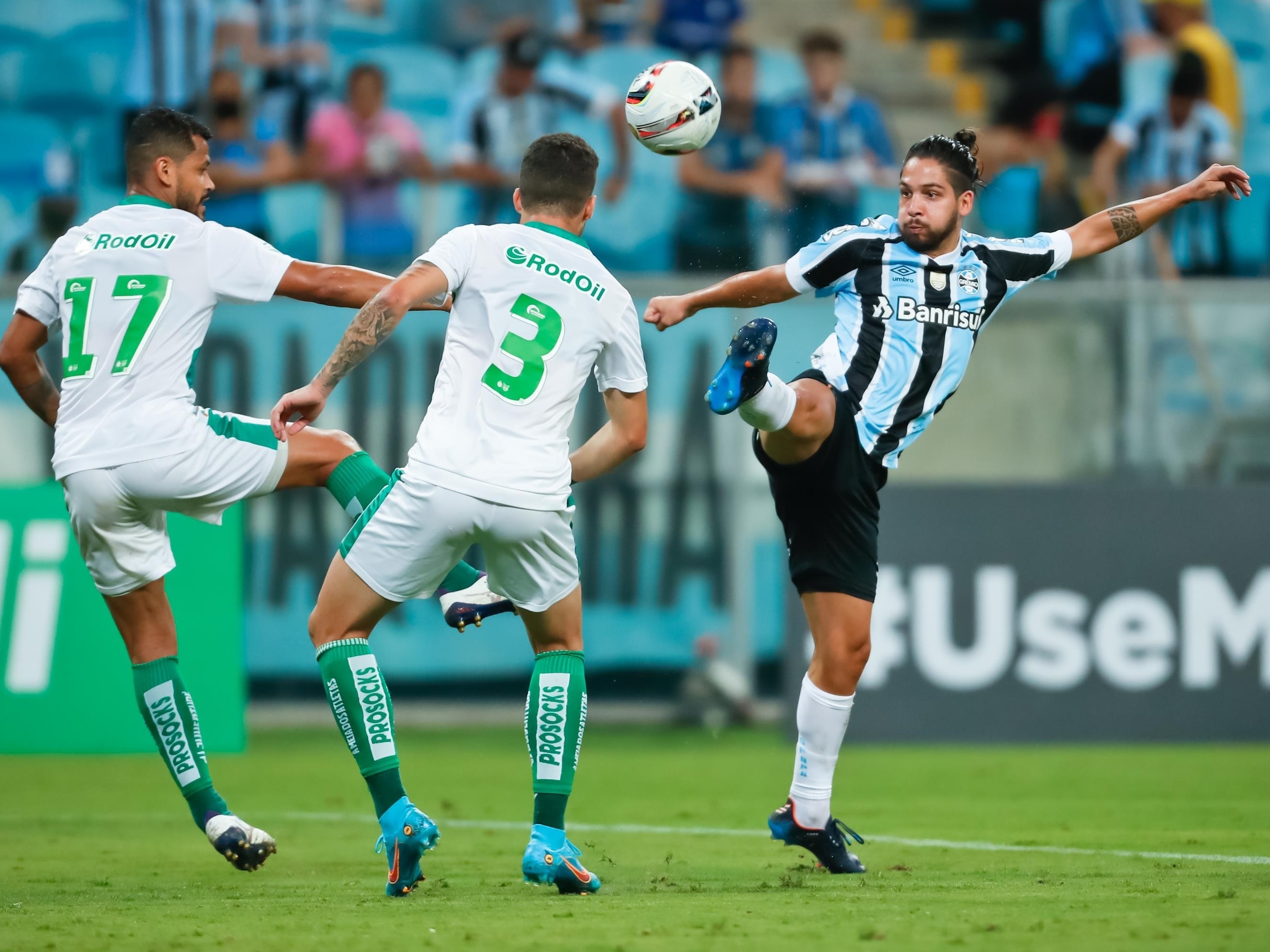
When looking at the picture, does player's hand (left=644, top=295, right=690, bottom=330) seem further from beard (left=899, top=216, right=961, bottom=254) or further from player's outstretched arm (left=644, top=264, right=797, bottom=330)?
beard (left=899, top=216, right=961, bottom=254)

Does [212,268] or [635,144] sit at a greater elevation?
[635,144]

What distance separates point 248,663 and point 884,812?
519 centimetres

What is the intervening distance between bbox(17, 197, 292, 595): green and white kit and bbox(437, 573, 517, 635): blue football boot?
0.80m

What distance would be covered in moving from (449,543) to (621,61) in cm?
962

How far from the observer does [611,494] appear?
37.4 ft

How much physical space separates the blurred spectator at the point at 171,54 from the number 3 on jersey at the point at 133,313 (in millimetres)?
7455

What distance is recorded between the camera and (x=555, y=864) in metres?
4.93

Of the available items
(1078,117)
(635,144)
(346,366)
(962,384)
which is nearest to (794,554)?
(346,366)

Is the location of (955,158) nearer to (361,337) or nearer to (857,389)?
(857,389)

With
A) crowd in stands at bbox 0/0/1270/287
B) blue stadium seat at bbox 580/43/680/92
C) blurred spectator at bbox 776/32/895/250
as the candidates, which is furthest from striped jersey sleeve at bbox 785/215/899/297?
blue stadium seat at bbox 580/43/680/92

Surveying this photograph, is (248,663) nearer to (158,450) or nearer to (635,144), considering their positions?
(635,144)

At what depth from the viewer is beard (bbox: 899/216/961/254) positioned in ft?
18.7

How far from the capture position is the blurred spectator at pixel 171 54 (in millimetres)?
12664

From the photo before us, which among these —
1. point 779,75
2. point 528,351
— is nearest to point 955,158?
point 528,351
